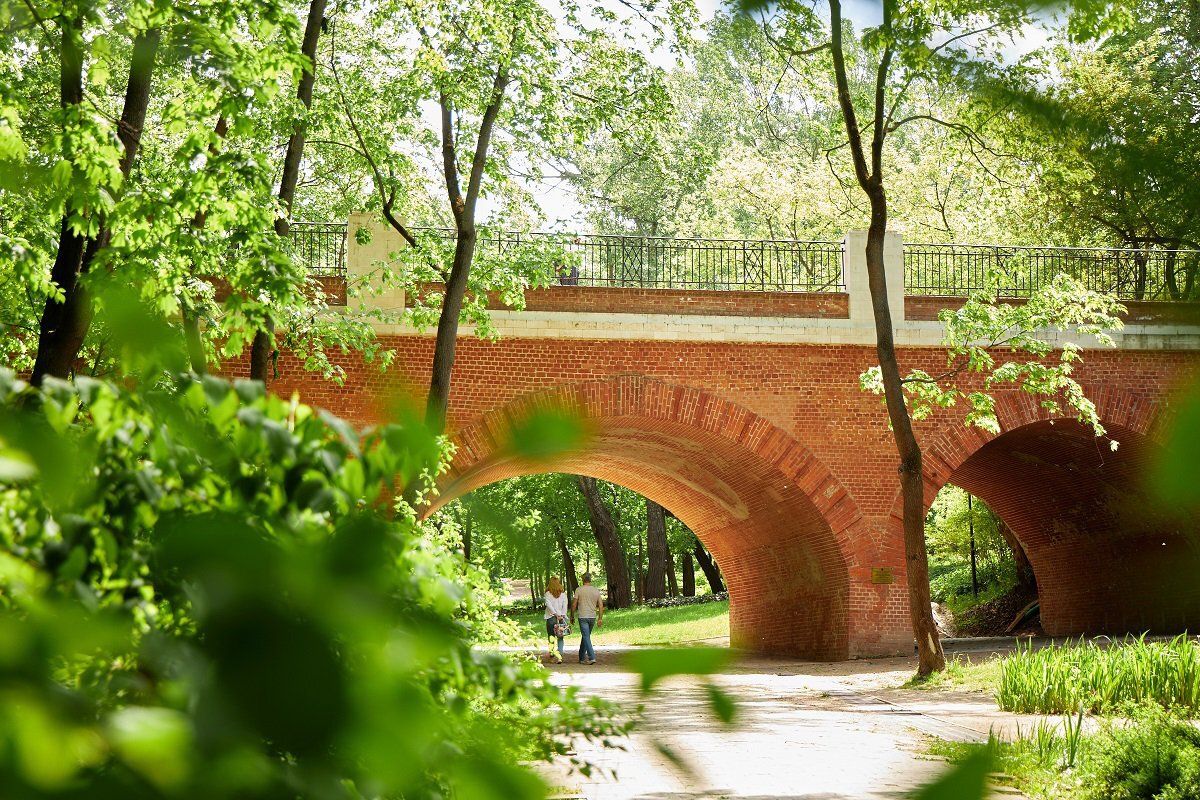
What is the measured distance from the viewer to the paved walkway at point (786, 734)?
76 cm

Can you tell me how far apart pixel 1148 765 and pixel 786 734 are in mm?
1870

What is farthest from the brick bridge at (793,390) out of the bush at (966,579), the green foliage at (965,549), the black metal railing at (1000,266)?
the bush at (966,579)

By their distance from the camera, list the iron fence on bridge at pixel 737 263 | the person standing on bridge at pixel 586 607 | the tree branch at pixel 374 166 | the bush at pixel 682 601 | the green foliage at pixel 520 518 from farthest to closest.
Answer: the bush at pixel 682 601 < the person standing on bridge at pixel 586 607 < the iron fence on bridge at pixel 737 263 < the tree branch at pixel 374 166 < the green foliage at pixel 520 518

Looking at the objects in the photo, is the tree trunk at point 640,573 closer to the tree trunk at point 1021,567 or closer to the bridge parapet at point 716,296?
the tree trunk at point 1021,567

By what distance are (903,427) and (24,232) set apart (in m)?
8.79

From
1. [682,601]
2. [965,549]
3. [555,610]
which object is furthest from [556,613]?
[682,601]

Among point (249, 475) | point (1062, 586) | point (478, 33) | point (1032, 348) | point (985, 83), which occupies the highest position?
point (478, 33)

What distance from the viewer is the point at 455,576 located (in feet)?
9.11

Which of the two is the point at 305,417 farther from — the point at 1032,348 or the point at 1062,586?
the point at 1062,586

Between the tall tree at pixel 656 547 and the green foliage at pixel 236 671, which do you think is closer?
the green foliage at pixel 236 671

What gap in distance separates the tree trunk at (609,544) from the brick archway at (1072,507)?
1309 cm

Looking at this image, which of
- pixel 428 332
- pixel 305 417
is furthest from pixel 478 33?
pixel 305 417

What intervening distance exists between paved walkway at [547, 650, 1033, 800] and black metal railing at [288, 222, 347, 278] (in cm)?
623

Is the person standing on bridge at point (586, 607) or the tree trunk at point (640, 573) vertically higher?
the person standing on bridge at point (586, 607)
